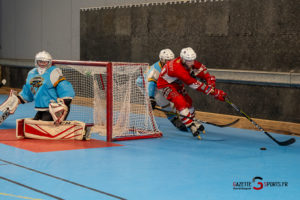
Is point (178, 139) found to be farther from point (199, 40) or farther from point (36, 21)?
point (36, 21)

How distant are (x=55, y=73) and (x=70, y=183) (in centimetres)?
314

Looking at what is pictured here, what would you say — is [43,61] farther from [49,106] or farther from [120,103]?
[120,103]

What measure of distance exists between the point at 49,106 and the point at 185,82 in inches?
78.9

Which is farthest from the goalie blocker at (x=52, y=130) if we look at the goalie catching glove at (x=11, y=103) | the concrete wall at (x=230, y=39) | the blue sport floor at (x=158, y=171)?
the concrete wall at (x=230, y=39)

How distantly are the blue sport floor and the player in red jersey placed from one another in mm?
429

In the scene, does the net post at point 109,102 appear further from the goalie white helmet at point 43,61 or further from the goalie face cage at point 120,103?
the goalie white helmet at point 43,61

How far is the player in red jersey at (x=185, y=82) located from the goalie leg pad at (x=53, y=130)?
4.94ft

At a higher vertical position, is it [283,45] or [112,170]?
[283,45]

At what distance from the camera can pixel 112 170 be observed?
5.79 metres

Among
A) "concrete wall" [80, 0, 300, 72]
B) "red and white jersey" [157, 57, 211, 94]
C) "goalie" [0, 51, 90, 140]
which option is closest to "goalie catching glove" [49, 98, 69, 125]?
"goalie" [0, 51, 90, 140]

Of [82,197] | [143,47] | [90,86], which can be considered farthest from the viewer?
[143,47]

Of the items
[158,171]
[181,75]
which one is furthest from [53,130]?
[158,171]

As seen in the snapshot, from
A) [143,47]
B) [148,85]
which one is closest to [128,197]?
[148,85]

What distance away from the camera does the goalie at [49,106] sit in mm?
7707
